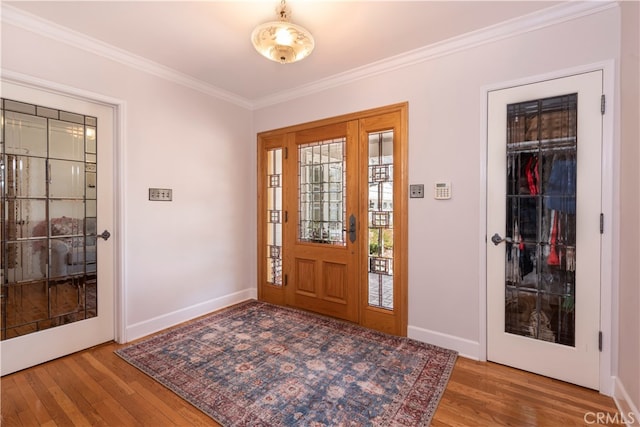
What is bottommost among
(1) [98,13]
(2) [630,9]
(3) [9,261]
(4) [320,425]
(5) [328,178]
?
(4) [320,425]

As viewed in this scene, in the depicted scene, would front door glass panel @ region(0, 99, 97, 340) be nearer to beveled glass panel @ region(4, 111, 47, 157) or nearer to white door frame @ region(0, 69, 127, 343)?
beveled glass panel @ region(4, 111, 47, 157)

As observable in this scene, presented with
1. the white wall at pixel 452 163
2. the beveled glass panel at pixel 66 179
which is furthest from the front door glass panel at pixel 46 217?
the white wall at pixel 452 163

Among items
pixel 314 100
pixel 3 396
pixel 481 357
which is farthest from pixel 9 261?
pixel 481 357

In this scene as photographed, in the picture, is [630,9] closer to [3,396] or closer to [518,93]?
[518,93]

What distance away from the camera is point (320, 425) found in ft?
5.56

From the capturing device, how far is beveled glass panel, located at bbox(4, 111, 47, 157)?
7.21 feet

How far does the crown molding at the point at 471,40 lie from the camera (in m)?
2.03

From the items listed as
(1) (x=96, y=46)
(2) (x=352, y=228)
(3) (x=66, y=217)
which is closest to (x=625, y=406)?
(2) (x=352, y=228)

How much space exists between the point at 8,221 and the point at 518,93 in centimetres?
401

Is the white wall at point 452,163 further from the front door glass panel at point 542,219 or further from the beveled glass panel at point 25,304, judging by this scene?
the beveled glass panel at point 25,304

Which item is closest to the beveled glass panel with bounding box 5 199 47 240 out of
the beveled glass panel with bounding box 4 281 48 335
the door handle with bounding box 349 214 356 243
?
the beveled glass panel with bounding box 4 281 48 335

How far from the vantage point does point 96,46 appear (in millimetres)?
2531

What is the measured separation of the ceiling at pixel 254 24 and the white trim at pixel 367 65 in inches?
2.2

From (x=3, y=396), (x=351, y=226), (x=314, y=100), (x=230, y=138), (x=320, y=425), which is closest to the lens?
(x=320, y=425)
